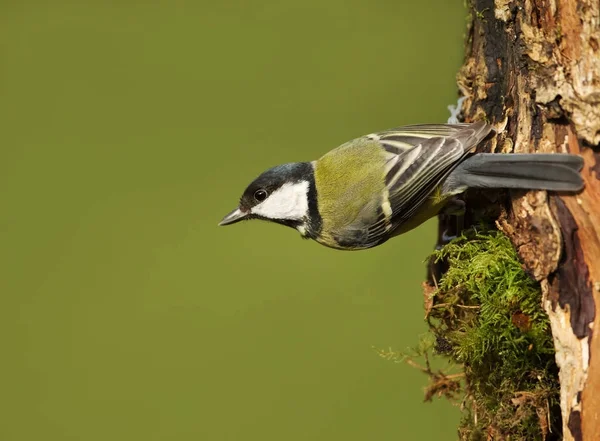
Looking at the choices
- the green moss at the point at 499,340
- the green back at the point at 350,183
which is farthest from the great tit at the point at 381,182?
the green moss at the point at 499,340

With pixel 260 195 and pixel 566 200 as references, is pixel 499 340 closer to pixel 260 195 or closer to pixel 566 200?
pixel 566 200

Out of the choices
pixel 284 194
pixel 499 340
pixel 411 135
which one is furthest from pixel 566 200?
pixel 284 194

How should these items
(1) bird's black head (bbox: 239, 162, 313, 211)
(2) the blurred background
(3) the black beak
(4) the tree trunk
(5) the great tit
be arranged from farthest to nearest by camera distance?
(2) the blurred background → (3) the black beak → (1) bird's black head (bbox: 239, 162, 313, 211) → (5) the great tit → (4) the tree trunk

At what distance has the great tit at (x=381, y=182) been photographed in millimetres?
1815

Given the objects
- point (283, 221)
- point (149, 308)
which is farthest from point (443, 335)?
point (149, 308)

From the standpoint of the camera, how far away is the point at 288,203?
84.4 inches

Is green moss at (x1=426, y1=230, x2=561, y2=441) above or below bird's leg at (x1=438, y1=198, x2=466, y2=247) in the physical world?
below

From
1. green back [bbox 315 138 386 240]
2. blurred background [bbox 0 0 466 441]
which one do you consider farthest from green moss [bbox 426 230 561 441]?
blurred background [bbox 0 0 466 441]

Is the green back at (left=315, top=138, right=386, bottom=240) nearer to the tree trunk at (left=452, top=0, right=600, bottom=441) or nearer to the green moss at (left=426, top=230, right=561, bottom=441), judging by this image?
the green moss at (left=426, top=230, right=561, bottom=441)

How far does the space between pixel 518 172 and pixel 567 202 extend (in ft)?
0.47

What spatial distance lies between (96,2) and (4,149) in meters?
1.22

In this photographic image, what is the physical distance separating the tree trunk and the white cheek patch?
0.67 m

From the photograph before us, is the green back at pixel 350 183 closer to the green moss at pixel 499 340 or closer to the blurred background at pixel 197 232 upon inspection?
the green moss at pixel 499 340

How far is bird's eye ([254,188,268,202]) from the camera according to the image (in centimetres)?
212
